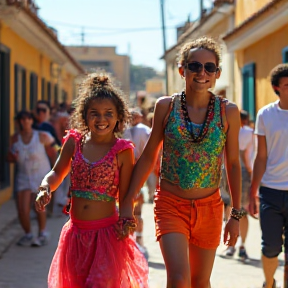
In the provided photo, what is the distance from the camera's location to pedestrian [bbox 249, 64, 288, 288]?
6578 millimetres

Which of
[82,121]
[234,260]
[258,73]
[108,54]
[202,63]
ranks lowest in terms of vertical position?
[234,260]

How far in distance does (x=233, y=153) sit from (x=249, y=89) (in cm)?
1388

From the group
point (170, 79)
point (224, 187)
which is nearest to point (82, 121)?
point (224, 187)

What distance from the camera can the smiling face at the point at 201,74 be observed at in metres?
5.14

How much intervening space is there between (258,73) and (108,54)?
49.7 metres

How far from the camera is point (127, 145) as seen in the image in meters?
5.23

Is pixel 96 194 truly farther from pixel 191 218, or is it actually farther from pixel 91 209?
pixel 191 218

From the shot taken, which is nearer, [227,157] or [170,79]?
[227,157]

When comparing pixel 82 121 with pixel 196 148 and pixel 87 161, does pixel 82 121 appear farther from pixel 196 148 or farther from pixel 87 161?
pixel 196 148

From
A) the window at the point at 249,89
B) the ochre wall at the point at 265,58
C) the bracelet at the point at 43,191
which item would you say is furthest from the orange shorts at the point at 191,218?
the window at the point at 249,89

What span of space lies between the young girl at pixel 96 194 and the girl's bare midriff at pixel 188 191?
275 mm

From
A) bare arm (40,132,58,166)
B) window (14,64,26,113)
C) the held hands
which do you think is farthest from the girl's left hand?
window (14,64,26,113)

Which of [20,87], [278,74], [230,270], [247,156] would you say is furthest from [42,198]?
[20,87]

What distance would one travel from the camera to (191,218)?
501cm
